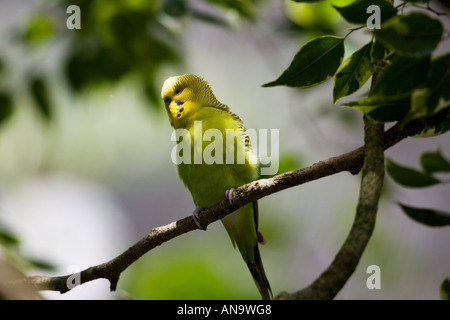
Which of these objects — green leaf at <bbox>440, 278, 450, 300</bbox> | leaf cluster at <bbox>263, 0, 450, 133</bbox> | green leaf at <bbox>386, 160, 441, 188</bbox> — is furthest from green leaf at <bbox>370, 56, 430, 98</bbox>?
green leaf at <bbox>440, 278, 450, 300</bbox>

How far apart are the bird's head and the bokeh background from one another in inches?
4.0

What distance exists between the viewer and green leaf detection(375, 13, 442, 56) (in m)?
0.56

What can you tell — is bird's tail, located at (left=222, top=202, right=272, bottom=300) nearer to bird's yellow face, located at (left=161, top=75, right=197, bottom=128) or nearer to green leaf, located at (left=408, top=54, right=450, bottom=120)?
bird's yellow face, located at (left=161, top=75, right=197, bottom=128)

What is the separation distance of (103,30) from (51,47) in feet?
0.72

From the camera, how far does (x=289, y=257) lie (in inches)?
82.1

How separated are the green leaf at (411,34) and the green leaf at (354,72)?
105mm

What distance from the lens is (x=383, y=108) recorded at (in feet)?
2.09

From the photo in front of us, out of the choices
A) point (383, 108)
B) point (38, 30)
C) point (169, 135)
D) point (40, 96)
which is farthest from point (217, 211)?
point (169, 135)

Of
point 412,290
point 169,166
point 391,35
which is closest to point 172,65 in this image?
point 391,35

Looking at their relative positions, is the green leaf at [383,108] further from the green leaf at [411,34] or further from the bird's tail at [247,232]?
the bird's tail at [247,232]

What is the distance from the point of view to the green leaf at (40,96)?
4.59 ft

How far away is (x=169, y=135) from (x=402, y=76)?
72.4 inches
